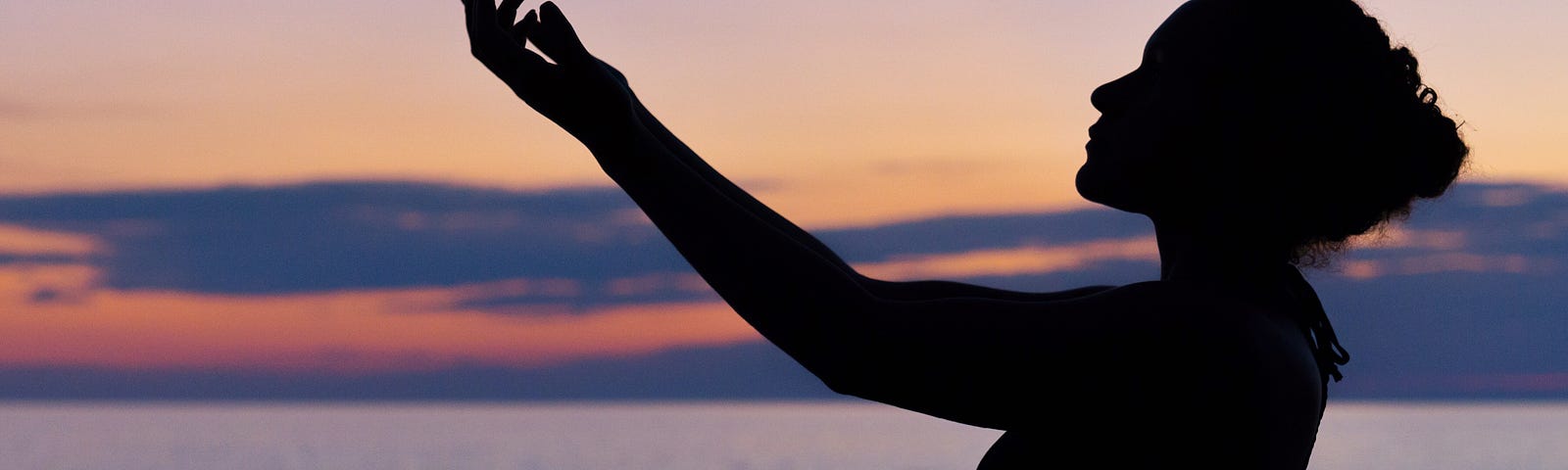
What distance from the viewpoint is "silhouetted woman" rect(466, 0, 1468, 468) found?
2459 millimetres

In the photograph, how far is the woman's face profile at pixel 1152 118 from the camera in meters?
3.05

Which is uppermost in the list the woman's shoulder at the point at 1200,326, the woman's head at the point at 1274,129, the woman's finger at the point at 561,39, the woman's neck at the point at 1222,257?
the woman's finger at the point at 561,39

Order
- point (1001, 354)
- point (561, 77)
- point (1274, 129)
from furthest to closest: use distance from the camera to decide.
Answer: point (1274, 129)
point (1001, 354)
point (561, 77)

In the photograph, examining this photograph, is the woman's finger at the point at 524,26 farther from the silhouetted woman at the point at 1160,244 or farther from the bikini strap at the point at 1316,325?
the bikini strap at the point at 1316,325

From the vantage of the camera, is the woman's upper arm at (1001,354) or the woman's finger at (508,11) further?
the woman's finger at (508,11)

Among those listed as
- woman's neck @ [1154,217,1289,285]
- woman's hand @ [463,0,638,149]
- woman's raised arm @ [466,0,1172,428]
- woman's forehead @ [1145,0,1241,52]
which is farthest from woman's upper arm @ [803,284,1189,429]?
woman's forehead @ [1145,0,1241,52]

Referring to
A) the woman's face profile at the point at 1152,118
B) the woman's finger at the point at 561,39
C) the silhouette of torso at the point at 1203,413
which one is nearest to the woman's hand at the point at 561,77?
the woman's finger at the point at 561,39

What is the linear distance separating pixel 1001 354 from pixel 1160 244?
87 centimetres

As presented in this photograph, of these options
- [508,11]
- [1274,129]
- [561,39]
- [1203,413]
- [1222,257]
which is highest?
Answer: [508,11]

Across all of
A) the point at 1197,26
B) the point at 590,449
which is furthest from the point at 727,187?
the point at 590,449

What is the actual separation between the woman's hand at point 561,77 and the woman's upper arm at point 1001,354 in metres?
0.49

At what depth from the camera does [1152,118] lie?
3.09m

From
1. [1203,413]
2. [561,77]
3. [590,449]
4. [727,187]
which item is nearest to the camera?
[561,77]

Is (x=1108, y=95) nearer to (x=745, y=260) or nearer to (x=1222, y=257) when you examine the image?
(x=1222, y=257)
